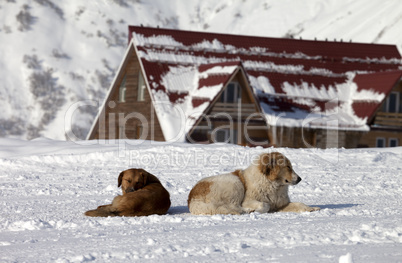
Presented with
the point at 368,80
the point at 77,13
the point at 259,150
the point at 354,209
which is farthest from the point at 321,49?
the point at 77,13

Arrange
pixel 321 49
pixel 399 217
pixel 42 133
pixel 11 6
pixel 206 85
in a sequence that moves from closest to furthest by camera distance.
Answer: pixel 399 217 < pixel 206 85 < pixel 321 49 < pixel 42 133 < pixel 11 6

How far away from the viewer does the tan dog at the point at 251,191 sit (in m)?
8.82

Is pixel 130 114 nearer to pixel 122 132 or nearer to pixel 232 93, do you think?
pixel 122 132

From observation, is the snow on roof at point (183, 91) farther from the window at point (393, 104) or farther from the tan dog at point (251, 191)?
the tan dog at point (251, 191)

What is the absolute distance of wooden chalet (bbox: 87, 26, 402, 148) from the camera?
93.4ft

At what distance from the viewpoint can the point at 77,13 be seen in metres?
98.4

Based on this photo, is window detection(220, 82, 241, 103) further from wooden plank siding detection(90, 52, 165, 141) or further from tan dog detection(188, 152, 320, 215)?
tan dog detection(188, 152, 320, 215)

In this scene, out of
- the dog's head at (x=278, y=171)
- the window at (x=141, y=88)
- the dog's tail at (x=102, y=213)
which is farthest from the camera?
the window at (x=141, y=88)

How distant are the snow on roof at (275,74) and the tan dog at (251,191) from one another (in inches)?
686

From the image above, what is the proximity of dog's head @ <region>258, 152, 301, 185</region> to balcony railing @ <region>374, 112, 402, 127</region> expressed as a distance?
2298 centimetres

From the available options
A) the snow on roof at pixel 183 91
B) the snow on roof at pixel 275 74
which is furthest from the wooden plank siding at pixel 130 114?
the snow on roof at pixel 275 74

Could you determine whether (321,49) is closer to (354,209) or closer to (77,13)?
(354,209)

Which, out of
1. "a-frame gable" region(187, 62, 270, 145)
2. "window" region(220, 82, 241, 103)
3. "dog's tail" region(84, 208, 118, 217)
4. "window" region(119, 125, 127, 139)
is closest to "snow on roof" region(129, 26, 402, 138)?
"a-frame gable" region(187, 62, 270, 145)

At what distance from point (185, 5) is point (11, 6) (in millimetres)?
31032
